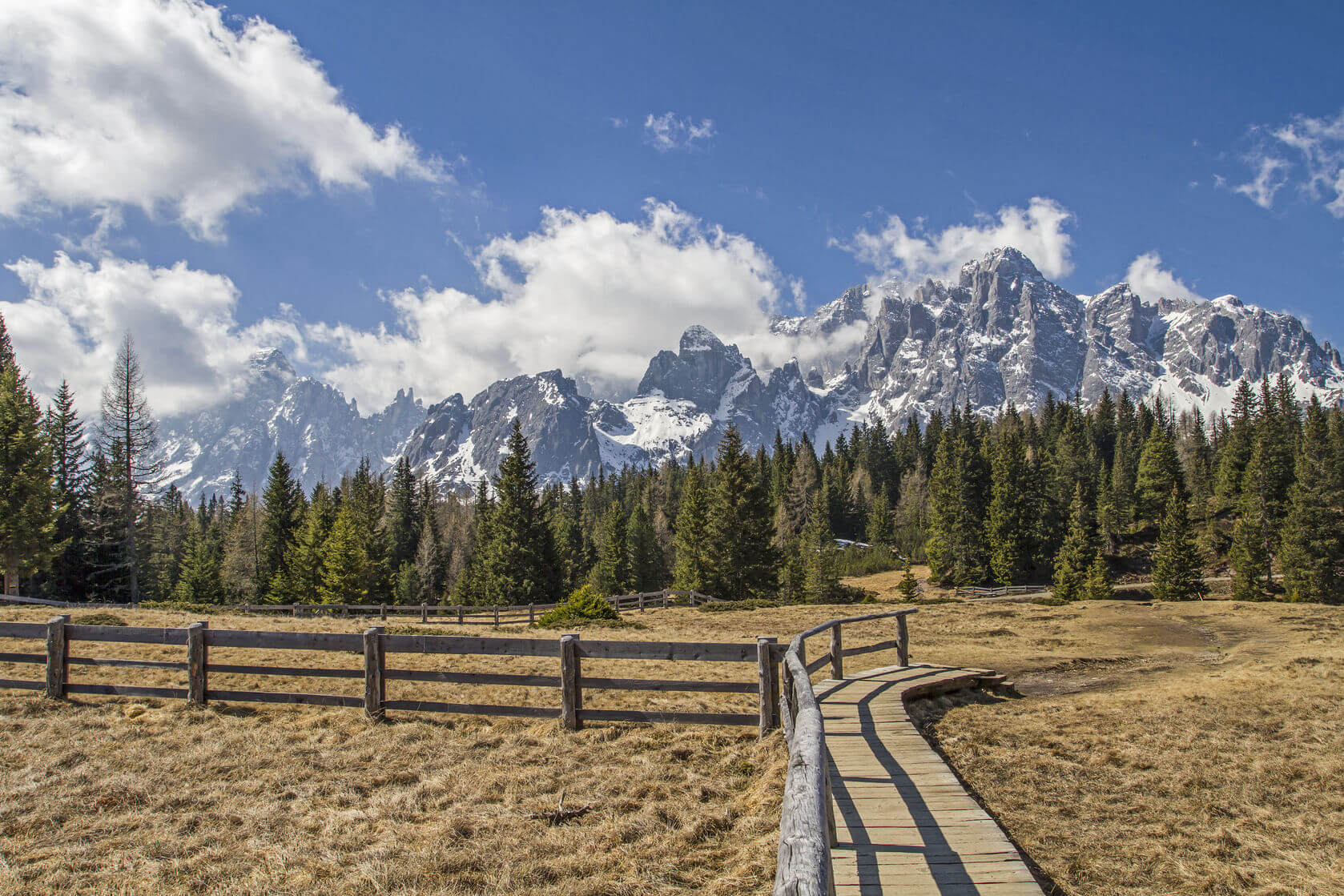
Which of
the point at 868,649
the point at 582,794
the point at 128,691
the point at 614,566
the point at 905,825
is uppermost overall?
the point at 128,691

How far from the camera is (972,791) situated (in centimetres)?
755

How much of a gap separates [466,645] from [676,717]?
326 centimetres

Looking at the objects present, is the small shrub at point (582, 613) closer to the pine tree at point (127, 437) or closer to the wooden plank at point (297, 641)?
the wooden plank at point (297, 641)

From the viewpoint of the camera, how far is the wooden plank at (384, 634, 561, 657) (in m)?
9.59

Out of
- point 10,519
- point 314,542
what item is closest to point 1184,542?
point 314,542

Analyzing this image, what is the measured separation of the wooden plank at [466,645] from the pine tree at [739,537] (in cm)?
3579

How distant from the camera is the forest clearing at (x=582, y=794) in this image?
5441mm

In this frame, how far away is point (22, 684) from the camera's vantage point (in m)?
10.9

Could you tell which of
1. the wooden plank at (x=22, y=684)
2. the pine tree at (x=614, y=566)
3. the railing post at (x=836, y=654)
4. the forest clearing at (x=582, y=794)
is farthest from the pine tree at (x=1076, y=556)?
the wooden plank at (x=22, y=684)

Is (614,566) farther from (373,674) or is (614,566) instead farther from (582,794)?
(582,794)

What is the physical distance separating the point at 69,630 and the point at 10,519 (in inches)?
1191

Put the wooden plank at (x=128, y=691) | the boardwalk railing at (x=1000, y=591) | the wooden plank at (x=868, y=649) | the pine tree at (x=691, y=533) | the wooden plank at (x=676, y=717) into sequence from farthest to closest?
1. the boardwalk railing at (x=1000, y=591)
2. the pine tree at (x=691, y=533)
3. the wooden plank at (x=868, y=649)
4. the wooden plank at (x=128, y=691)
5. the wooden plank at (x=676, y=717)

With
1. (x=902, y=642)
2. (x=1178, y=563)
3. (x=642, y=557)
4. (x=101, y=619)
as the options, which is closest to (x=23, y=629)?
(x=101, y=619)

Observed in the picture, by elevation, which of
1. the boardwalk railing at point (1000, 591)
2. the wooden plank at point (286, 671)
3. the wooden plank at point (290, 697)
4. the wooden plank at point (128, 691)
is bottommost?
the boardwalk railing at point (1000, 591)
